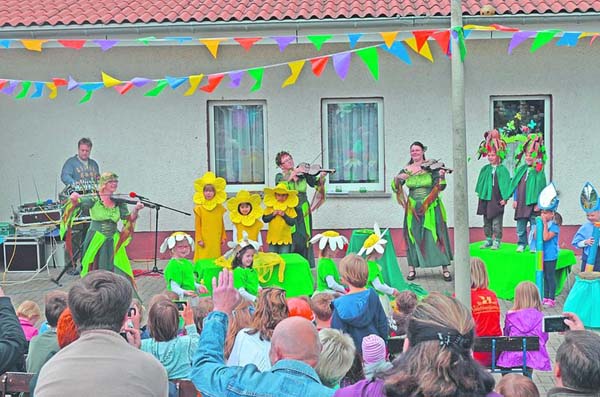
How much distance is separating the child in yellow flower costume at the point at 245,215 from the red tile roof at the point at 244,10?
118 inches

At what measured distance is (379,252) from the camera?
29.6 ft

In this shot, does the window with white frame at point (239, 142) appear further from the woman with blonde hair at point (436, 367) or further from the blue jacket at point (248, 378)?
the woman with blonde hair at point (436, 367)

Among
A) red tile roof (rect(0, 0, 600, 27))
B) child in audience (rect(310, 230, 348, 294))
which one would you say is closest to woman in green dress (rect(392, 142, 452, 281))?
child in audience (rect(310, 230, 348, 294))

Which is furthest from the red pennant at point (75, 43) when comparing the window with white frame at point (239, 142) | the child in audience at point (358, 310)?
the child in audience at point (358, 310)

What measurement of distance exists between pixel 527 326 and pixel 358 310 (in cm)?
128

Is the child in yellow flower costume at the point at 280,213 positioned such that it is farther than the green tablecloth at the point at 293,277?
Yes

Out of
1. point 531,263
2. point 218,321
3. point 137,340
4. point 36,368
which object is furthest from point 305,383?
point 531,263

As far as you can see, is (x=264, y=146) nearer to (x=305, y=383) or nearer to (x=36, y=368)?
(x=36, y=368)

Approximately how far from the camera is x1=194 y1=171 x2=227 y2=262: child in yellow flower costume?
10.7 meters

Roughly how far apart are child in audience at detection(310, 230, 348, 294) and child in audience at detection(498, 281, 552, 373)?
101 inches

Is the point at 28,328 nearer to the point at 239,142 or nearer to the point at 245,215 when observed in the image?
the point at 245,215

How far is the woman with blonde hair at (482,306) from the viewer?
21.0ft

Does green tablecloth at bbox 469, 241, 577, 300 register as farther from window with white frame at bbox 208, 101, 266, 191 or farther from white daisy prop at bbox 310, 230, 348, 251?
window with white frame at bbox 208, 101, 266, 191

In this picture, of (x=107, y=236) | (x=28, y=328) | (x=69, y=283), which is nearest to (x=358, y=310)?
(x=28, y=328)
